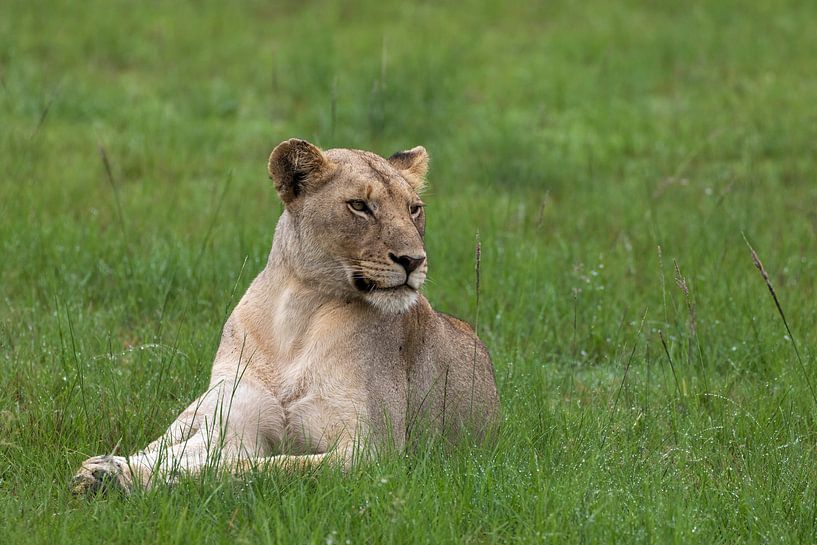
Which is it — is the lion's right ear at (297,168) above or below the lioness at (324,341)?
above

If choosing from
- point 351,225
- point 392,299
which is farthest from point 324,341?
point 351,225

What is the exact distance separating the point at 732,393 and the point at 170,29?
923 centimetres

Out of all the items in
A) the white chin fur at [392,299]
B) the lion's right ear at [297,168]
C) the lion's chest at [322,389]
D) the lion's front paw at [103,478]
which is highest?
the lion's right ear at [297,168]

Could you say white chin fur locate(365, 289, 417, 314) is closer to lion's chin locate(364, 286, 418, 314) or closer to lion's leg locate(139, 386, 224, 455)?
lion's chin locate(364, 286, 418, 314)

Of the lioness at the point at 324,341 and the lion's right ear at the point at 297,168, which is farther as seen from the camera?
the lion's right ear at the point at 297,168

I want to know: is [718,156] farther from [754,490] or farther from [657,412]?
[754,490]

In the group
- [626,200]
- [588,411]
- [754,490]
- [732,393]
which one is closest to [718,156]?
[626,200]

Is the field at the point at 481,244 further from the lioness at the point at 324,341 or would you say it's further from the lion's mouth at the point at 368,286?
the lion's mouth at the point at 368,286

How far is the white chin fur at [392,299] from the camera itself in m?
4.63

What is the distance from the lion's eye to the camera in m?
4.72

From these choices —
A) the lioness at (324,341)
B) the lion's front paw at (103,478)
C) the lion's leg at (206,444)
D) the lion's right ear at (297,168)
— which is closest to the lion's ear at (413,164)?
A: the lioness at (324,341)

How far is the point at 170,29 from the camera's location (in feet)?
44.9

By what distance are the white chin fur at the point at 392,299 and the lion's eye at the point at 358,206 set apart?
0.32m

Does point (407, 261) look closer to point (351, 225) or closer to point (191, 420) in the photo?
point (351, 225)
